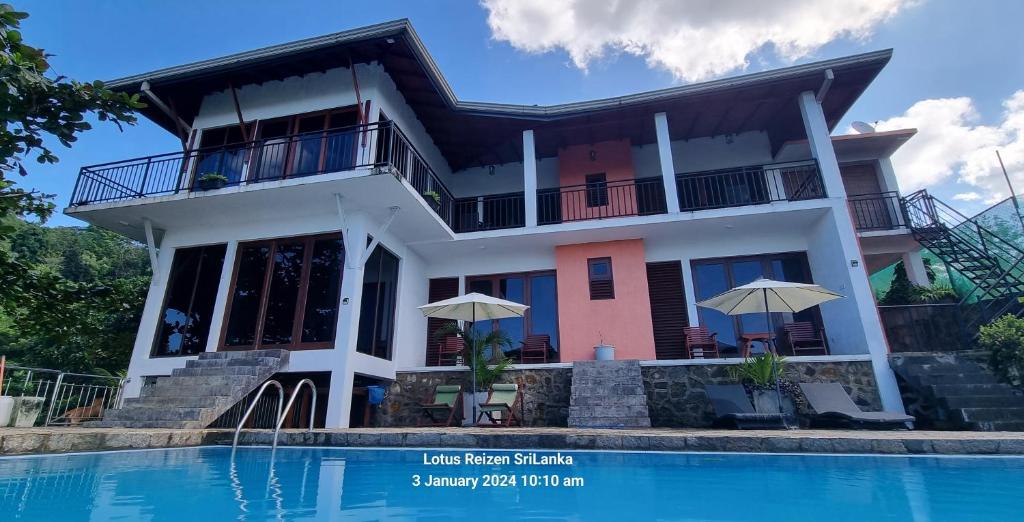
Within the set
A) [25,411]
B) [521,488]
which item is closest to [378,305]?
[25,411]

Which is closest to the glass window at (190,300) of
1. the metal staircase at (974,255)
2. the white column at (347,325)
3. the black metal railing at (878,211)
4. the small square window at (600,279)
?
the white column at (347,325)

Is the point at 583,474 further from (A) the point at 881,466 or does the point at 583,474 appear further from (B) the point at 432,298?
(B) the point at 432,298

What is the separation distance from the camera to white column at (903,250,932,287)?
1079cm

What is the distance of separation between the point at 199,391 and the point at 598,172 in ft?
30.2

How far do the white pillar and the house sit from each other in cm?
4

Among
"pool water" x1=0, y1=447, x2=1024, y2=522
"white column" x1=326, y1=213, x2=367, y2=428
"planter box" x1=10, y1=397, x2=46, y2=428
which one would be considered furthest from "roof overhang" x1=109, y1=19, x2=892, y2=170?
"pool water" x1=0, y1=447, x2=1024, y2=522

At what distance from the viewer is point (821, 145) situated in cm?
893

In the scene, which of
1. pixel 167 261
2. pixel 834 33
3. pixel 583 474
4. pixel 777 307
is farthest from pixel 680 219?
pixel 167 261

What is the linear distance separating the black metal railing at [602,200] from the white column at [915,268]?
239 inches

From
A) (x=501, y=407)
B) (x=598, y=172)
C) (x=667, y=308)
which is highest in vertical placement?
(x=598, y=172)

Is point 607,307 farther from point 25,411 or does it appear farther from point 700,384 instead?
point 25,411

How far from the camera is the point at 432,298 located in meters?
→ 11.3

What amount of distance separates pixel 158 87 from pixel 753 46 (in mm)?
12541

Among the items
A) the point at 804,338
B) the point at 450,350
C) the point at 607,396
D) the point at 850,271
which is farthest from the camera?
the point at 450,350
